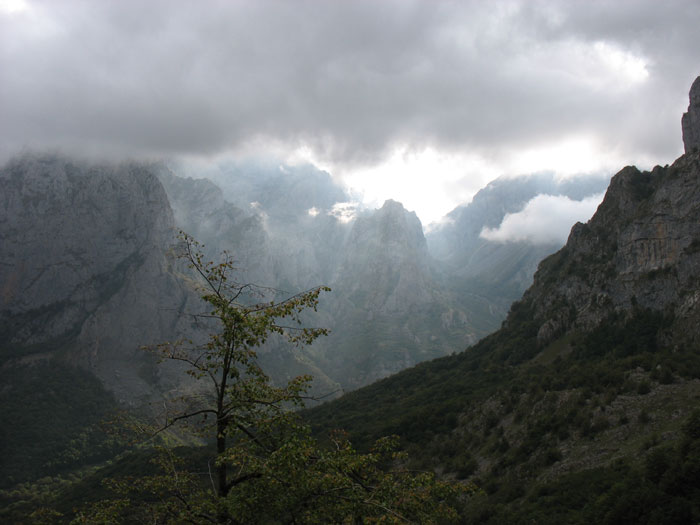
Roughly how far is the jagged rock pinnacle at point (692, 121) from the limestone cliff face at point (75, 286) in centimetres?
18758

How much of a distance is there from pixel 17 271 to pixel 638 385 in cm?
23185

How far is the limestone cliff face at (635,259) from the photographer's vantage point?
166 feet

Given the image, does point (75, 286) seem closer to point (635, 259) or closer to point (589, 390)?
point (589, 390)

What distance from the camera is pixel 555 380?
147 feet

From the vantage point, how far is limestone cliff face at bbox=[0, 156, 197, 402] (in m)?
171

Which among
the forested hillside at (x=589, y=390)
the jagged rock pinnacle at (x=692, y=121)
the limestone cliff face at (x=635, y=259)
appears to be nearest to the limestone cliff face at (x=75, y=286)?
the forested hillside at (x=589, y=390)

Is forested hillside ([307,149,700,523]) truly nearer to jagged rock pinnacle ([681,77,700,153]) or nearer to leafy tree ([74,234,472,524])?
jagged rock pinnacle ([681,77,700,153])

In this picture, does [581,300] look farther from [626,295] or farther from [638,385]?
[638,385]

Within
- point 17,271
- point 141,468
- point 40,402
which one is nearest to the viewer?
point 141,468

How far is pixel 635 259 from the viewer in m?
59.4

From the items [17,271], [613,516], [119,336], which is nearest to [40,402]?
[119,336]

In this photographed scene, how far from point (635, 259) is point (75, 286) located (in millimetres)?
216759

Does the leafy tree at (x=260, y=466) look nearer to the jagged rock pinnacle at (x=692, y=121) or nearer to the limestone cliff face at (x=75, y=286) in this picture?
the jagged rock pinnacle at (x=692, y=121)

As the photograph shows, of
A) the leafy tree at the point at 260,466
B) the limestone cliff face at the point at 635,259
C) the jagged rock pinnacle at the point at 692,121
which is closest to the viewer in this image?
the leafy tree at the point at 260,466
